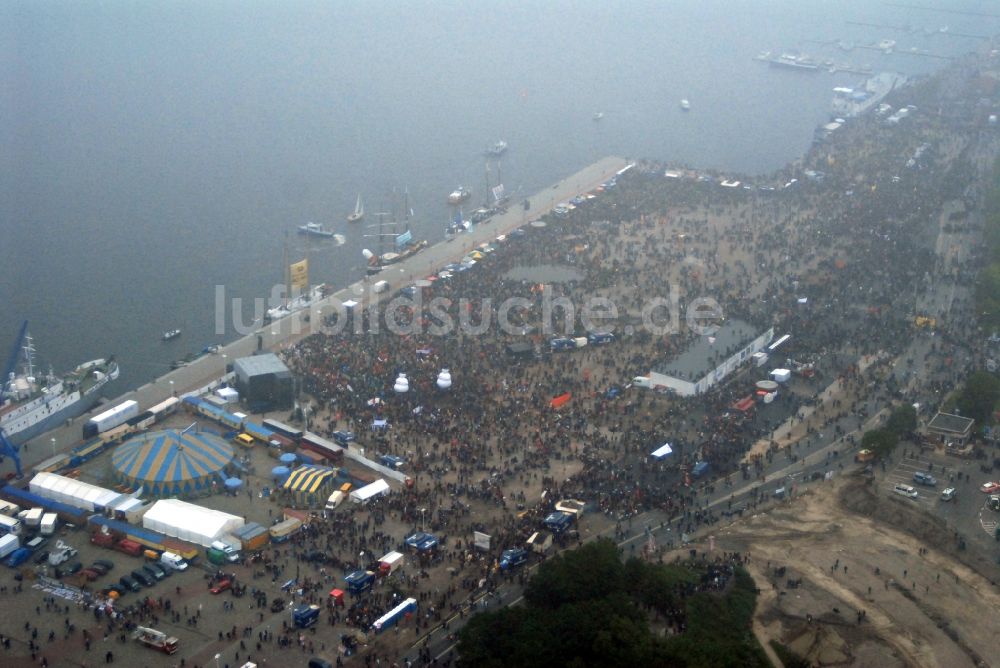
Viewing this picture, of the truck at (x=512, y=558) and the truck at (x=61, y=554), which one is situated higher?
the truck at (x=512, y=558)

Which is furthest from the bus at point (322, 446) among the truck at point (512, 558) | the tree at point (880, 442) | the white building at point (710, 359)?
the tree at point (880, 442)

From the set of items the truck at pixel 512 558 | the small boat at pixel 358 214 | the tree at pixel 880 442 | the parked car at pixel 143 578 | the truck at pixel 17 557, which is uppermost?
the tree at pixel 880 442

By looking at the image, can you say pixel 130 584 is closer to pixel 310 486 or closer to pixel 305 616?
pixel 305 616

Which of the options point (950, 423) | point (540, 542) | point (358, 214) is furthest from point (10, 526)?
point (358, 214)

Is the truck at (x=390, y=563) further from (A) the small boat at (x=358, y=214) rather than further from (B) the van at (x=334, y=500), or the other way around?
(A) the small boat at (x=358, y=214)

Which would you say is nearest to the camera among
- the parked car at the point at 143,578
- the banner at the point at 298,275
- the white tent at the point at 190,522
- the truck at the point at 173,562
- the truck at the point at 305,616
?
the truck at the point at 305,616

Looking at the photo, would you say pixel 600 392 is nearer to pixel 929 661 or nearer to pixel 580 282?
pixel 580 282

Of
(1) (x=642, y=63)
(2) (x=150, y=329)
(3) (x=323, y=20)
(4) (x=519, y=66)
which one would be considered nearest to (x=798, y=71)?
(1) (x=642, y=63)
